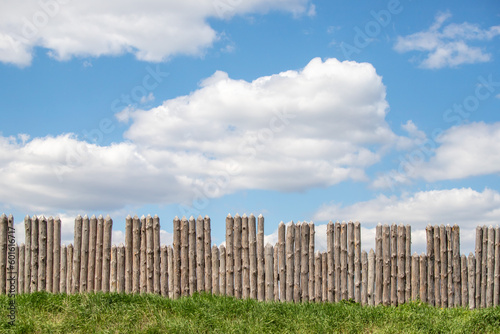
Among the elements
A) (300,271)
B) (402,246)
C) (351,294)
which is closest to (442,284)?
(402,246)

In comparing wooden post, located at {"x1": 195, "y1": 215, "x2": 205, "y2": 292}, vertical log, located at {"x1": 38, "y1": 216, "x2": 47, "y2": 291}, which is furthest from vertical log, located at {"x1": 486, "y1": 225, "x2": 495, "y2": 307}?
vertical log, located at {"x1": 38, "y1": 216, "x2": 47, "y2": 291}

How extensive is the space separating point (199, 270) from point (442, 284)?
6051 mm

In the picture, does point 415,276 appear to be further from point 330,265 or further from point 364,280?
point 330,265

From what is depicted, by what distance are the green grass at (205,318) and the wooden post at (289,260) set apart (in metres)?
1.91

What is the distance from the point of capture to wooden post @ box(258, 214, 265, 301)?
11.3 meters

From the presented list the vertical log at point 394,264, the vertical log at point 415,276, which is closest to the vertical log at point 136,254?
A: the vertical log at point 394,264

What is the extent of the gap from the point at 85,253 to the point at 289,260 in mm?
4939

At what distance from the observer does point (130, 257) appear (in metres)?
11.8

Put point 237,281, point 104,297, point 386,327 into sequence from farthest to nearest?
point 237,281 → point 104,297 → point 386,327

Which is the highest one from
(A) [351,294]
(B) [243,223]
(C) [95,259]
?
(B) [243,223]

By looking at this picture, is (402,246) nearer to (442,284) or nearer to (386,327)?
(442,284)

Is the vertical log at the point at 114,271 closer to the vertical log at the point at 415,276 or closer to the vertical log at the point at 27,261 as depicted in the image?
the vertical log at the point at 27,261

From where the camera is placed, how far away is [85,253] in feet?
39.0

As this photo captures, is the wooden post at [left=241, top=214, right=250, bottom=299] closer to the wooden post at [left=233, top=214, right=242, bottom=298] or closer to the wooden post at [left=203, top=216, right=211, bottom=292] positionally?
the wooden post at [left=233, top=214, right=242, bottom=298]
